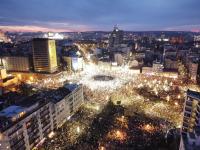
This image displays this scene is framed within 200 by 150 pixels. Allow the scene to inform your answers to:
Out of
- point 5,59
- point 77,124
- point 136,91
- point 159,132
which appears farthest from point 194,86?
point 5,59

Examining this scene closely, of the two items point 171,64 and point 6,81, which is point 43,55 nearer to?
point 6,81

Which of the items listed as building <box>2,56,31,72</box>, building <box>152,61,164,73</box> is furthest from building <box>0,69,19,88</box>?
building <box>152,61,164,73</box>

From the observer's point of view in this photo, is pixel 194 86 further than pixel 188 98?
Yes

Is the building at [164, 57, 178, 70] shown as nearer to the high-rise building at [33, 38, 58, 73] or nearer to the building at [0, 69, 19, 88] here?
the high-rise building at [33, 38, 58, 73]

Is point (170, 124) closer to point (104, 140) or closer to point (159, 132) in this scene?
point (159, 132)

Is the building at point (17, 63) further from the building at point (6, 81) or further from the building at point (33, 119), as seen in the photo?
the building at point (33, 119)

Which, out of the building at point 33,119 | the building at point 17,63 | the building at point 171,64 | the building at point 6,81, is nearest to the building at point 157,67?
the building at point 171,64
